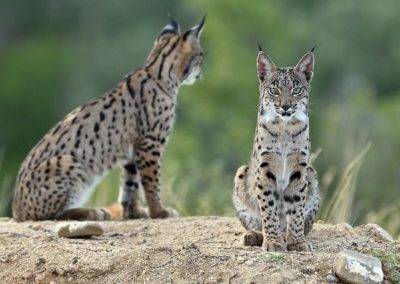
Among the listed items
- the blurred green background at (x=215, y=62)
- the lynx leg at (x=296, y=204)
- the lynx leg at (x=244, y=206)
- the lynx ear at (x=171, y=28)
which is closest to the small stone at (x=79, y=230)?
the lynx leg at (x=244, y=206)

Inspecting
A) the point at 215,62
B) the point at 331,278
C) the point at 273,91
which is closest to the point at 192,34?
the point at 273,91

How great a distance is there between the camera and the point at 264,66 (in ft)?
37.1

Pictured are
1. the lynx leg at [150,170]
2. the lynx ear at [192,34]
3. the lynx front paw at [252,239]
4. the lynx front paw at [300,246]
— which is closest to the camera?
the lynx front paw at [300,246]

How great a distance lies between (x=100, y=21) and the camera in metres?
67.9

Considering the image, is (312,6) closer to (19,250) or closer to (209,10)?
(209,10)

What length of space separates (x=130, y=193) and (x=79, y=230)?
286 centimetres

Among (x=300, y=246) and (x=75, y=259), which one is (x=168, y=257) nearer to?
(x=75, y=259)

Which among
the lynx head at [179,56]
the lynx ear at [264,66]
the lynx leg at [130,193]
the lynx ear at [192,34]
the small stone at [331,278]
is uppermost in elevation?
the lynx ear at [192,34]

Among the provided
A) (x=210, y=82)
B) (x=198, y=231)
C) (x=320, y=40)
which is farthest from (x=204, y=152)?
(x=198, y=231)

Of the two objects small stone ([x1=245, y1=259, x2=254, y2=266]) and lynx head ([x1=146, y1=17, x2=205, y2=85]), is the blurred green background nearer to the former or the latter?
lynx head ([x1=146, y1=17, x2=205, y2=85])

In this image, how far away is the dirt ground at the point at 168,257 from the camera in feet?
34.1

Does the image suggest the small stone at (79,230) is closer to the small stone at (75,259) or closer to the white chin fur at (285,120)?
→ the small stone at (75,259)

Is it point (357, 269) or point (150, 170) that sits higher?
point (150, 170)

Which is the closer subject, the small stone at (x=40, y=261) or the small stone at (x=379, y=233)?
the small stone at (x=40, y=261)
